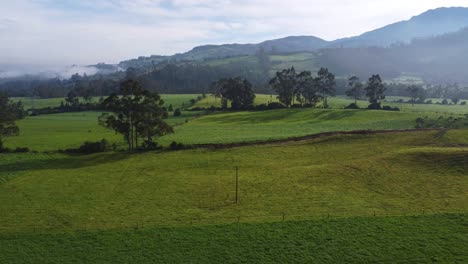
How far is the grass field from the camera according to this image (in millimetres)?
33875

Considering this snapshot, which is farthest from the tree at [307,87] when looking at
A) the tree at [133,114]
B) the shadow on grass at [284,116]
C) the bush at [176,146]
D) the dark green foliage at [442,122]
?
the bush at [176,146]

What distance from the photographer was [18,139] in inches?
3681

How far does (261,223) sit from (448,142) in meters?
47.5

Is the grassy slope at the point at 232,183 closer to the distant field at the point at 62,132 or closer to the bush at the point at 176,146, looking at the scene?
the bush at the point at 176,146

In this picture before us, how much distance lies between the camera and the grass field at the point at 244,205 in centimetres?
3388

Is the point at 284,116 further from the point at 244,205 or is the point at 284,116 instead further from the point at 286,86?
the point at 244,205

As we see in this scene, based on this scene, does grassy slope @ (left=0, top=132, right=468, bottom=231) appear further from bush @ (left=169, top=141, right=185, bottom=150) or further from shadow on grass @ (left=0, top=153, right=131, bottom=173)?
bush @ (left=169, top=141, right=185, bottom=150)

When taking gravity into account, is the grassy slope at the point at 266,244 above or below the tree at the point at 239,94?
below

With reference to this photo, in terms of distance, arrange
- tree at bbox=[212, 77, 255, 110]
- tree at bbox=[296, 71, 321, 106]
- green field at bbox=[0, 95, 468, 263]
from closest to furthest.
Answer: green field at bbox=[0, 95, 468, 263], tree at bbox=[212, 77, 255, 110], tree at bbox=[296, 71, 321, 106]

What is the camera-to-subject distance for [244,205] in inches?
1790

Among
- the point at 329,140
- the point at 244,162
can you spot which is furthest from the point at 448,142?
the point at 244,162

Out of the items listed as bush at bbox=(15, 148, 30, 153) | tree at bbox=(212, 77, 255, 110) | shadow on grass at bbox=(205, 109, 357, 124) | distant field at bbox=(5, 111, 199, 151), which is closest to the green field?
bush at bbox=(15, 148, 30, 153)

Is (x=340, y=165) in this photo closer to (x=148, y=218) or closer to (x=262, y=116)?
(x=148, y=218)

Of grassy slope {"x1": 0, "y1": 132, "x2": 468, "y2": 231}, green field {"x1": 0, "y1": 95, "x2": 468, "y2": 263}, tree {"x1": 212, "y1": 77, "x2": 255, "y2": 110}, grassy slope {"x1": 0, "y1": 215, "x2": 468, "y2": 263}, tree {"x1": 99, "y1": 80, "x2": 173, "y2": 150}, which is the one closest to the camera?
grassy slope {"x1": 0, "y1": 215, "x2": 468, "y2": 263}
